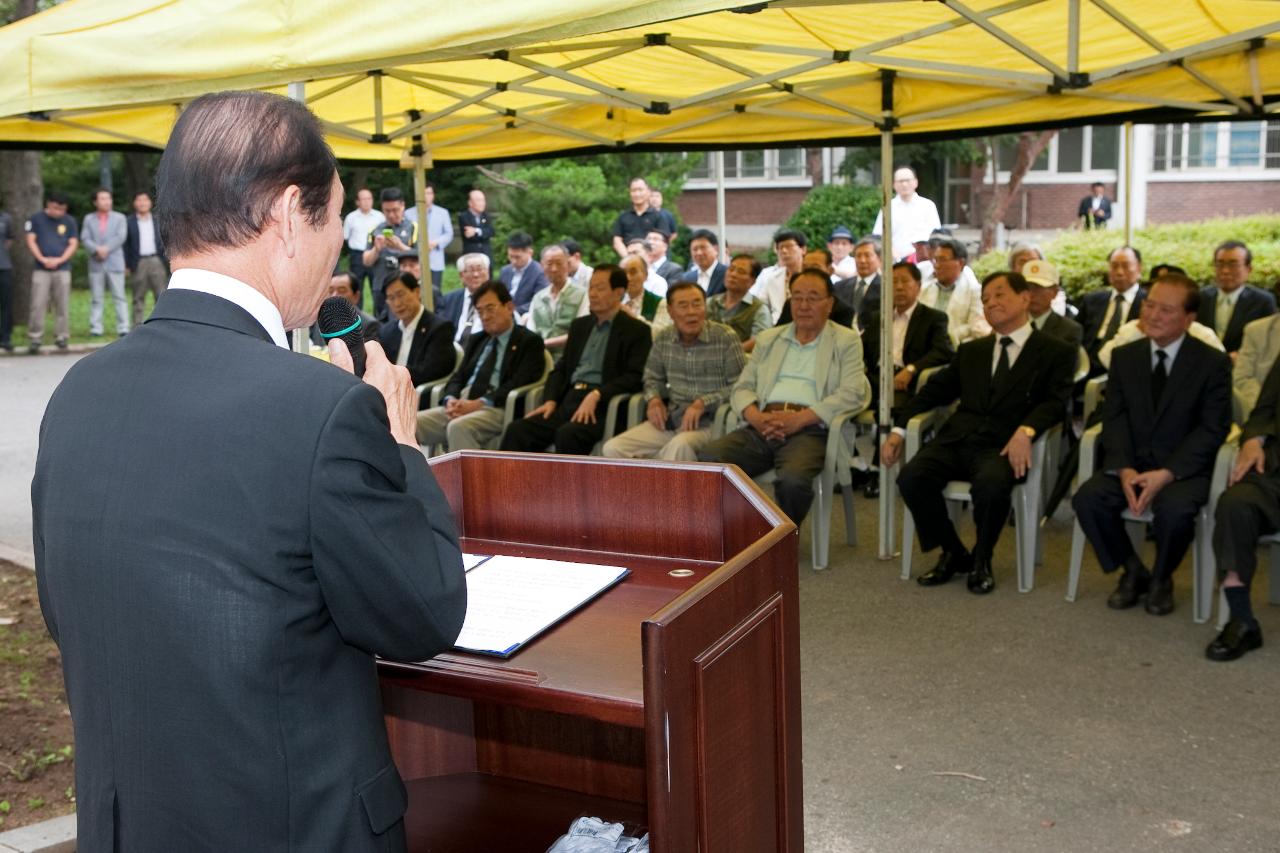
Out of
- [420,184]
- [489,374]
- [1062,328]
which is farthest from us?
[489,374]

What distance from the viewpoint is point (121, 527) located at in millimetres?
1412

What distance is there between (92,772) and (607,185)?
18.1m

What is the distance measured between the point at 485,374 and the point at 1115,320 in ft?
13.7

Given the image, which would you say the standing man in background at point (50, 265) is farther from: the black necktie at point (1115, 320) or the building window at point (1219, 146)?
the building window at point (1219, 146)

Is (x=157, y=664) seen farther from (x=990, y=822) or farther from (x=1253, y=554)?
(x=1253, y=554)

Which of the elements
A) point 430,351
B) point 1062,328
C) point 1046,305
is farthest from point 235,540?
point 430,351

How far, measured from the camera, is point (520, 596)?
2047mm

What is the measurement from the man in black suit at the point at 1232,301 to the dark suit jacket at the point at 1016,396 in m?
2.32

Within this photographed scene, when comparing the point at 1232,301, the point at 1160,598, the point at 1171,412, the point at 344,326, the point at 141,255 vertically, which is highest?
the point at 141,255

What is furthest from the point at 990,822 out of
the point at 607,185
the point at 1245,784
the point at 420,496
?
the point at 607,185

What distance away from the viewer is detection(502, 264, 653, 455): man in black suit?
24.7 ft

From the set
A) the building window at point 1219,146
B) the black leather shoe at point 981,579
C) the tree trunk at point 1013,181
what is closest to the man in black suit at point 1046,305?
the black leather shoe at point 981,579

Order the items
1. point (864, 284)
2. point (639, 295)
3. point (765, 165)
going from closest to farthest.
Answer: point (864, 284), point (639, 295), point (765, 165)

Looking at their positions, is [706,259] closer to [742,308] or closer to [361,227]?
[742,308]
